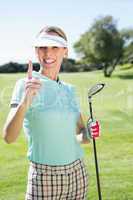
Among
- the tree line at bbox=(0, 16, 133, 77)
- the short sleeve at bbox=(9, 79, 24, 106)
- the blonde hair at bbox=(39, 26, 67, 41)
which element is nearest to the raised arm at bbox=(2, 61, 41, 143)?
the short sleeve at bbox=(9, 79, 24, 106)

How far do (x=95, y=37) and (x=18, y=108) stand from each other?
6291cm

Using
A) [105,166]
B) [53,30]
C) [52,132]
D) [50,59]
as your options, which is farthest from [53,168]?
[105,166]

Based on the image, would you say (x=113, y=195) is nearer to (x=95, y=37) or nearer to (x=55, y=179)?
(x=55, y=179)

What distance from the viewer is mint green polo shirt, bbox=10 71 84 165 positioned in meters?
2.91

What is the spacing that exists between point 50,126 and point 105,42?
62432 mm

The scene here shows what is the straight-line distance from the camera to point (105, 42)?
6462 cm

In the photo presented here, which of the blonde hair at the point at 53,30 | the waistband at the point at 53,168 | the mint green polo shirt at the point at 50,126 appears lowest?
the waistband at the point at 53,168

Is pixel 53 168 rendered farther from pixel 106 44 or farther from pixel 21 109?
pixel 106 44

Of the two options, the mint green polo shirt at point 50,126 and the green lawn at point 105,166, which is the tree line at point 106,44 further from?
the mint green polo shirt at point 50,126

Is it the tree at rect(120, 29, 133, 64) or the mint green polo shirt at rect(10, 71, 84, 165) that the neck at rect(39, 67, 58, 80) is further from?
the tree at rect(120, 29, 133, 64)

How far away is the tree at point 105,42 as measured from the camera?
64625 millimetres

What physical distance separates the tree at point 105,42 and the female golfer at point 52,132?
6032 cm

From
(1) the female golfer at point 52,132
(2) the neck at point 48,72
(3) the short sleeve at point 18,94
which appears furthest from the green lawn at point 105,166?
(3) the short sleeve at point 18,94

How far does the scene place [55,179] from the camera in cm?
299
